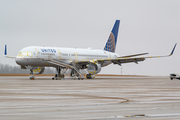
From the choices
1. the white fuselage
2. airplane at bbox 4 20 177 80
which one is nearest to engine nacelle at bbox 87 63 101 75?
airplane at bbox 4 20 177 80

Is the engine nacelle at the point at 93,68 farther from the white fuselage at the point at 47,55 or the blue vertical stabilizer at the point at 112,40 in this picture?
the blue vertical stabilizer at the point at 112,40

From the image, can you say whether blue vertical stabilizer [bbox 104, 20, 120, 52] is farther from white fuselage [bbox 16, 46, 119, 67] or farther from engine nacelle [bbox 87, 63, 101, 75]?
engine nacelle [bbox 87, 63, 101, 75]

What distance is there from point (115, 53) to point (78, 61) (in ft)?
54.7

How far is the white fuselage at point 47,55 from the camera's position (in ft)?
159

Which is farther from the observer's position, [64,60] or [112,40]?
[112,40]

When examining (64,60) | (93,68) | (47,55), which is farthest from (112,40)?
(47,55)

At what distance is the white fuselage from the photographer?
4834 centimetres

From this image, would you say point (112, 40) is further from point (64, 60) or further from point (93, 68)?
point (64, 60)

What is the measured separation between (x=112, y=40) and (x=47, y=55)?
2487 cm

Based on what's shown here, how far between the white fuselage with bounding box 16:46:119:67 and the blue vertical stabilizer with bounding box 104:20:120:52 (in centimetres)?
930

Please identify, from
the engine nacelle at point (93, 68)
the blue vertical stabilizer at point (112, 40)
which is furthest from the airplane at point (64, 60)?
the blue vertical stabilizer at point (112, 40)

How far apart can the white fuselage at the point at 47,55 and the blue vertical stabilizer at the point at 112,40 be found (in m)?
9.30

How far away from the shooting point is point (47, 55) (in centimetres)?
5056

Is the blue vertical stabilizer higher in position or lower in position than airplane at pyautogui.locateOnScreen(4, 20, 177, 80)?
higher
